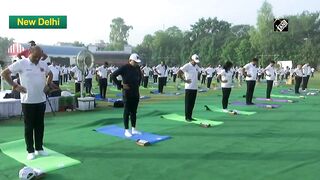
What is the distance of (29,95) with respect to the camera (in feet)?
19.1

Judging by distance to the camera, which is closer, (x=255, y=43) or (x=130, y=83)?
(x=130, y=83)

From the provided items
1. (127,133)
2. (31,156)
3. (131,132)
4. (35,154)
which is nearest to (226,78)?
(131,132)

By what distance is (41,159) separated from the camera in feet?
19.2

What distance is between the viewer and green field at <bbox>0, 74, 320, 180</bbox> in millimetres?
5207

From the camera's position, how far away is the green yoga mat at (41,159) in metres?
5.51

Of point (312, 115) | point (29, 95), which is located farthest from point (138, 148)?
point (312, 115)

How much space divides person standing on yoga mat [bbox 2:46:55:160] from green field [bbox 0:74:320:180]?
20.1 inches

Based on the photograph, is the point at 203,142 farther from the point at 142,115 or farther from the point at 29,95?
the point at 142,115

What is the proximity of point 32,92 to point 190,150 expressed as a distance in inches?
108

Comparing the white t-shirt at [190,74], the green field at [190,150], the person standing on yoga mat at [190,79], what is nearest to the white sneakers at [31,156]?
the green field at [190,150]

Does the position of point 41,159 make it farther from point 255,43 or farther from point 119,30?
point 119,30

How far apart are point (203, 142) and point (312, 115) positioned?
5154 millimetres

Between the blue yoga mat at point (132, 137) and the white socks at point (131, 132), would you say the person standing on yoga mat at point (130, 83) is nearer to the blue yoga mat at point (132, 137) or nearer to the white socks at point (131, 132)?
the white socks at point (131, 132)

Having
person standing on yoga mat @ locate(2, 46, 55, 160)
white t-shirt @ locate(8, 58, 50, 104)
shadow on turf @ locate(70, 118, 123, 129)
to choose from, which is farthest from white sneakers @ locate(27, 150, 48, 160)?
shadow on turf @ locate(70, 118, 123, 129)
